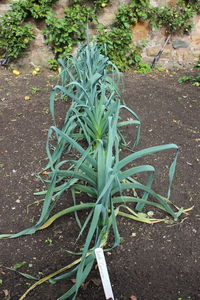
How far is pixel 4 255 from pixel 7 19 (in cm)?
284

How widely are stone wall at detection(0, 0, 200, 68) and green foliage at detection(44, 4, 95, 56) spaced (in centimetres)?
13

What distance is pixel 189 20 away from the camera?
380 cm

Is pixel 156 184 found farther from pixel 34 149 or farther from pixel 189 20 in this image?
pixel 189 20

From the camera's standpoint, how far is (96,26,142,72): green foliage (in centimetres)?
366

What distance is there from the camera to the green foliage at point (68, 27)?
355 centimetres

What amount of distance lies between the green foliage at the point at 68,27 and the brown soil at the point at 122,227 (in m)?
1.06

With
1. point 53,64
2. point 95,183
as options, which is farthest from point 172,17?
point 95,183

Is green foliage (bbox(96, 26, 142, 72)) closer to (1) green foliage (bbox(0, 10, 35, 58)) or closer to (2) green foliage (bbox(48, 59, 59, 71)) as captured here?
(2) green foliage (bbox(48, 59, 59, 71))

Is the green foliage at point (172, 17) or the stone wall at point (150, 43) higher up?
the green foliage at point (172, 17)

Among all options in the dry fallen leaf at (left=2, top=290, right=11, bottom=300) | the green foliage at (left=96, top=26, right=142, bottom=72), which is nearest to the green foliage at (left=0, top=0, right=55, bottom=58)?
the green foliage at (left=96, top=26, right=142, bottom=72)

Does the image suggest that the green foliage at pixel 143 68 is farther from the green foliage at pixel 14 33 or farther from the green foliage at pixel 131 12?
the green foliage at pixel 14 33

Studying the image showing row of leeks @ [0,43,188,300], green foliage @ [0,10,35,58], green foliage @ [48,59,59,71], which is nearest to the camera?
row of leeks @ [0,43,188,300]

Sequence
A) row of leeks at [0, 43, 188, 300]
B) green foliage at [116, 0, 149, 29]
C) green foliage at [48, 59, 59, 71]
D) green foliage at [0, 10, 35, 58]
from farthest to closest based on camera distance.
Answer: green foliage at [48, 59, 59, 71] < green foliage at [116, 0, 149, 29] < green foliage at [0, 10, 35, 58] < row of leeks at [0, 43, 188, 300]

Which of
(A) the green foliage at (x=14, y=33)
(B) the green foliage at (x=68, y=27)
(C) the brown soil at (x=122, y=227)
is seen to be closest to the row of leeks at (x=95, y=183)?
(C) the brown soil at (x=122, y=227)
